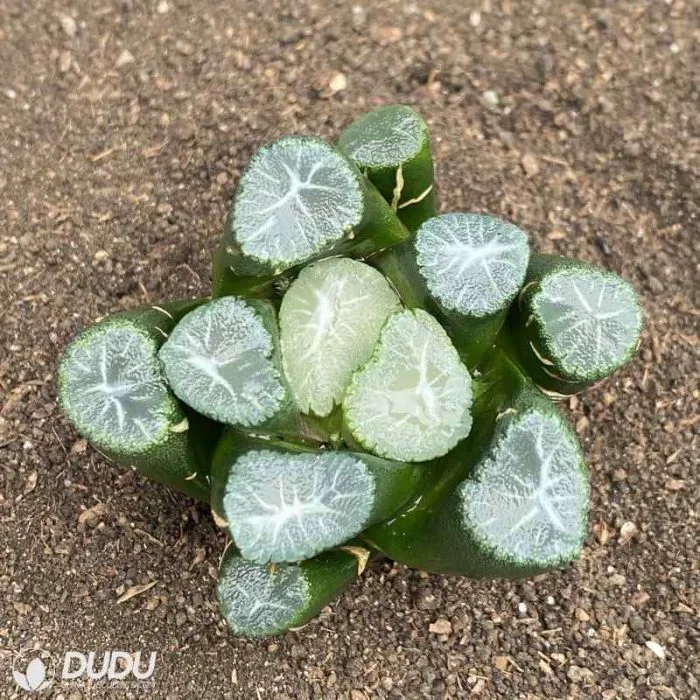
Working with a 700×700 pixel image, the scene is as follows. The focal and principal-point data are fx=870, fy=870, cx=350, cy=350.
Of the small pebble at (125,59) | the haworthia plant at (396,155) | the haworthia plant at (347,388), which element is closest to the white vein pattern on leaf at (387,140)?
the haworthia plant at (396,155)

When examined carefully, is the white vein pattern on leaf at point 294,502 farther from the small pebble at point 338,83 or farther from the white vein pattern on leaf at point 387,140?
the small pebble at point 338,83

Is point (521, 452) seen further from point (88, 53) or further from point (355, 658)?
point (88, 53)

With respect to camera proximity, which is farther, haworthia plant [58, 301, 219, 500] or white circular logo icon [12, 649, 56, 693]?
white circular logo icon [12, 649, 56, 693]

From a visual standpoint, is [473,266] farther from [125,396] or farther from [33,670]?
[33,670]

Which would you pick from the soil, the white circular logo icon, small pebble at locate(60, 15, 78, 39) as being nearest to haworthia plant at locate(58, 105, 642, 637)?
the soil

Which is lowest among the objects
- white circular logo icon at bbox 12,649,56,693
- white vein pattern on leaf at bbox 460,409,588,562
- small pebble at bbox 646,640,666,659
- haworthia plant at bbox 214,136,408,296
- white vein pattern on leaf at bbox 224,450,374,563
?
small pebble at bbox 646,640,666,659

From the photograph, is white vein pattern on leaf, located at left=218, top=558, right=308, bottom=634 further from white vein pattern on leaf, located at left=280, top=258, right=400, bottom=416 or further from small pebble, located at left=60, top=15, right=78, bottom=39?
small pebble, located at left=60, top=15, right=78, bottom=39
